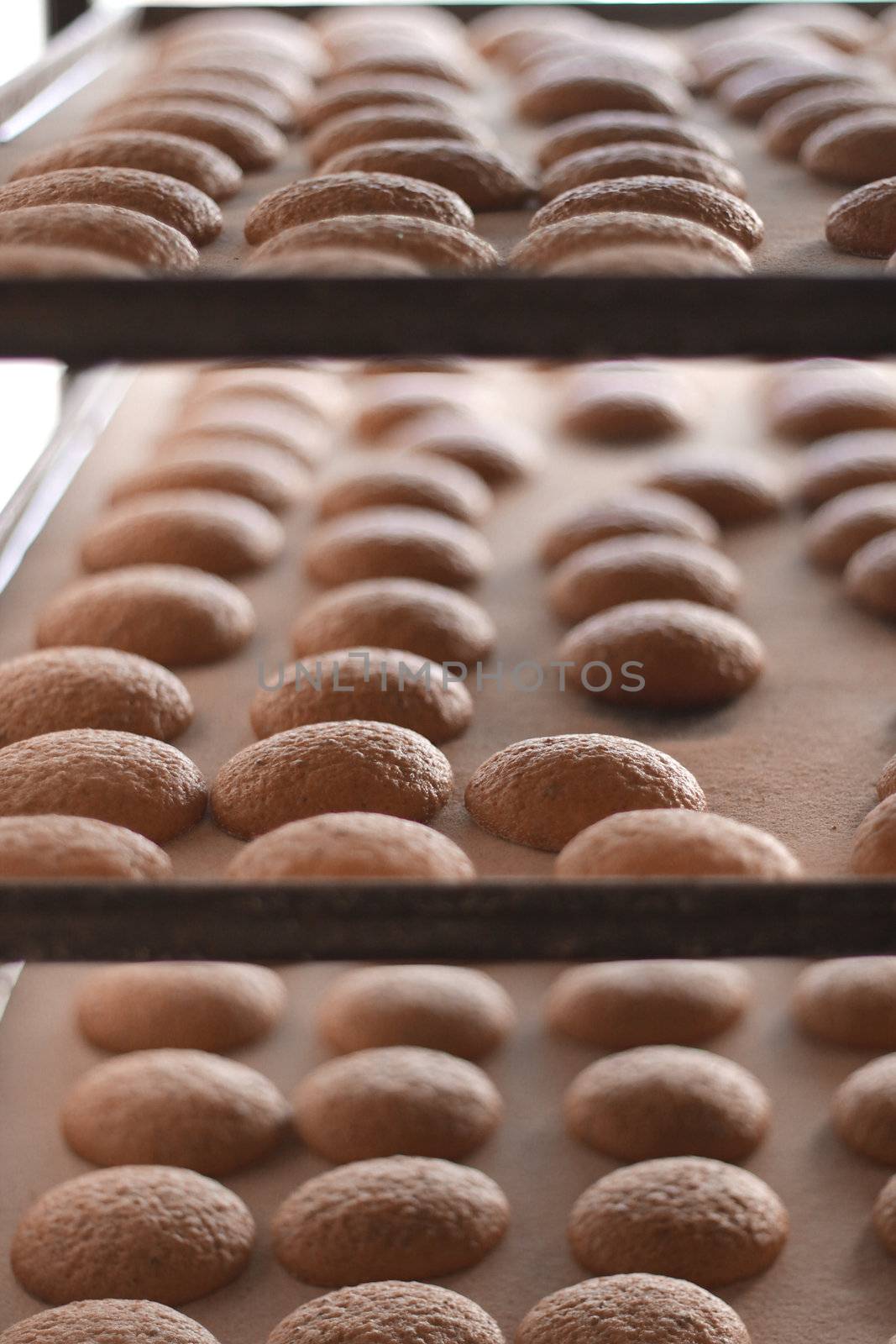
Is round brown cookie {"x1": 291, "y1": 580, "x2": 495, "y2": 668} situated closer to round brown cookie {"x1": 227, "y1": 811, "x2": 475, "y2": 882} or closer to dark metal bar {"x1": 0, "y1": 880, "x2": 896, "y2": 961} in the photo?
round brown cookie {"x1": 227, "y1": 811, "x2": 475, "y2": 882}

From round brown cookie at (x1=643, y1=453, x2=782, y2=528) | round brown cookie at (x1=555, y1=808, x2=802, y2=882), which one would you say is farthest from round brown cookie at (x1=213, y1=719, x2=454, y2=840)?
round brown cookie at (x1=643, y1=453, x2=782, y2=528)

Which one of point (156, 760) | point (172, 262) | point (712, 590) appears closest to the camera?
point (172, 262)

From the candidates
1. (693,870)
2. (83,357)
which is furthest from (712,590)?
(83,357)

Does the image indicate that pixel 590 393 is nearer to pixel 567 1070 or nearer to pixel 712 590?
pixel 712 590

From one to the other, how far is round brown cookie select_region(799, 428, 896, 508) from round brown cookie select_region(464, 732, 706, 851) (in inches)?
29.0

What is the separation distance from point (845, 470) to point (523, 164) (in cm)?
68

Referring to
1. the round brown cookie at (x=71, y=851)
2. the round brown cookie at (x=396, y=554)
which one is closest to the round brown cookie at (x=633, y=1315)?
the round brown cookie at (x=71, y=851)

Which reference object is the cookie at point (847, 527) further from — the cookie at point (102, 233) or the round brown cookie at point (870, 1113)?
the cookie at point (102, 233)

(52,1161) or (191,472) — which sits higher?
(191,472)

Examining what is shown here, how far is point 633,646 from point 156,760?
422mm

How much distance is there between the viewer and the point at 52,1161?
1096mm

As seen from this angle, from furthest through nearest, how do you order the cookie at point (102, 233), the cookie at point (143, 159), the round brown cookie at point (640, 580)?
the round brown cookie at point (640, 580), the cookie at point (143, 159), the cookie at point (102, 233)

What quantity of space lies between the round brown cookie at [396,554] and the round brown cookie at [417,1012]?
41 centimetres

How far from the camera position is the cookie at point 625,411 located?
187 centimetres
